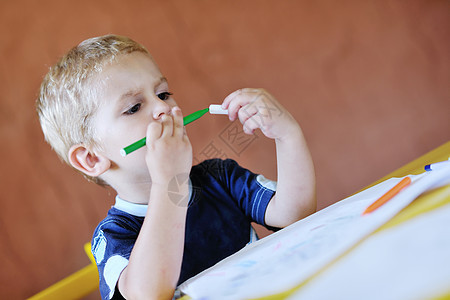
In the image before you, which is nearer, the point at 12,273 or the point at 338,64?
the point at 12,273

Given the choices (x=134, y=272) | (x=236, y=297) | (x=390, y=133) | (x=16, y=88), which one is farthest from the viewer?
(x=390, y=133)

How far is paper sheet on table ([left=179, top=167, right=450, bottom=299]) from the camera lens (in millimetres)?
340

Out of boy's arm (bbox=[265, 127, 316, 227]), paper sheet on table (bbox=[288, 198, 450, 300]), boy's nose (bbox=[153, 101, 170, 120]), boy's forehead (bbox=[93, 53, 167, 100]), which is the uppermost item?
boy's forehead (bbox=[93, 53, 167, 100])

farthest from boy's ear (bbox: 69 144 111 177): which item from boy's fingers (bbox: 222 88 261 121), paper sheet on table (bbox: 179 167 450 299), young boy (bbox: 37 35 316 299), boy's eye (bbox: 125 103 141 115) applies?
paper sheet on table (bbox: 179 167 450 299)

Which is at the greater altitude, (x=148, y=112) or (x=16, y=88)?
(x=16, y=88)

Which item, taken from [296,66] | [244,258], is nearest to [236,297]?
[244,258]

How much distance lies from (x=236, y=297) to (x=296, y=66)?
1203mm

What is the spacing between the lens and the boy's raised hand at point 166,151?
546 mm

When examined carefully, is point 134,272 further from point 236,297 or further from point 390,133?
point 390,133

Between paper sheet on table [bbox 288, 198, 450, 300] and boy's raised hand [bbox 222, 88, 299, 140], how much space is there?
1.24ft

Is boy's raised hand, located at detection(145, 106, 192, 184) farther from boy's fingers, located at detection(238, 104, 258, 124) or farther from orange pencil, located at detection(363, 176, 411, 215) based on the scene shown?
orange pencil, located at detection(363, 176, 411, 215)

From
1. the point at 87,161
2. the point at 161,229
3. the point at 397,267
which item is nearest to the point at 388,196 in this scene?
the point at 397,267

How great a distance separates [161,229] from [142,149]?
195mm

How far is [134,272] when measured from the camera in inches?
19.3
